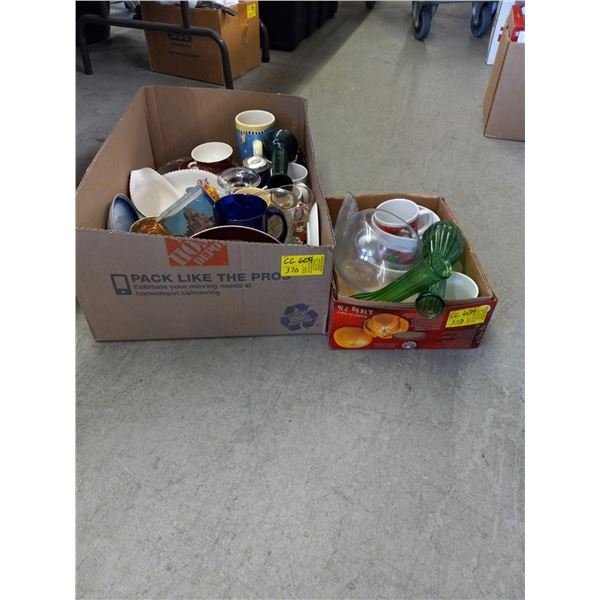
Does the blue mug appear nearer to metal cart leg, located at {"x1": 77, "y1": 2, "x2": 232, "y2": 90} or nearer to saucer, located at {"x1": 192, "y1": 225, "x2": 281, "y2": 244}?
saucer, located at {"x1": 192, "y1": 225, "x2": 281, "y2": 244}

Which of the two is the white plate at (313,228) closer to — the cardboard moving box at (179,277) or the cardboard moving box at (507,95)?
the cardboard moving box at (179,277)

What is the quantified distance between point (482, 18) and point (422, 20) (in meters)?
0.35

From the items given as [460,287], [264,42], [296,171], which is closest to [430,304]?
[460,287]

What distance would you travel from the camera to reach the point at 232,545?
708 mm

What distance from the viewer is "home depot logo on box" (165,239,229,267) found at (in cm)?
79

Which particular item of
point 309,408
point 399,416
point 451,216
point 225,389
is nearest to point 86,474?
point 225,389

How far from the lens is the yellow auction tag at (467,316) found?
2.86 ft

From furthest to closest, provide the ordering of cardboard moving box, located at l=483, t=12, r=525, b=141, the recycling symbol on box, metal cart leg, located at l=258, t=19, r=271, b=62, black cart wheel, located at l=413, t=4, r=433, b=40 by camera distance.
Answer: black cart wheel, located at l=413, t=4, r=433, b=40 → metal cart leg, located at l=258, t=19, r=271, b=62 → cardboard moving box, located at l=483, t=12, r=525, b=141 → the recycling symbol on box

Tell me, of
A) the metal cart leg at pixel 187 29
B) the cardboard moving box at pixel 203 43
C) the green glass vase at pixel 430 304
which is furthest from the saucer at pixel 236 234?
the cardboard moving box at pixel 203 43

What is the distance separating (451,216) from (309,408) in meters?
0.54

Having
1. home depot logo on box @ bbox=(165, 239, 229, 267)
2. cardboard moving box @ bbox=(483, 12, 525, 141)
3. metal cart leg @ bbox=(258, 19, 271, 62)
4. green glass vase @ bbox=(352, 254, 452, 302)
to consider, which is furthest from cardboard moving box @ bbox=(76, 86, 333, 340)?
metal cart leg @ bbox=(258, 19, 271, 62)

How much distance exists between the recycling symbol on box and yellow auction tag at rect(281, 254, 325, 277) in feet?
0.31

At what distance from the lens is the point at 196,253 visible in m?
0.80

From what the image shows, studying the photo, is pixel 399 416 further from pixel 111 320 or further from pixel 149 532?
pixel 111 320
